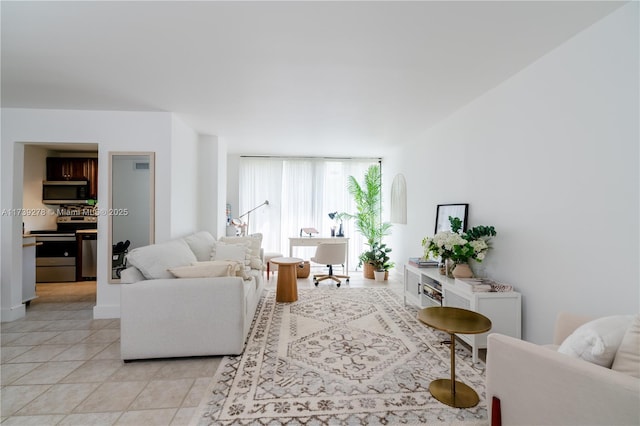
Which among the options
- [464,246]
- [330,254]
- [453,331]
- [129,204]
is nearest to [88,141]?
[129,204]

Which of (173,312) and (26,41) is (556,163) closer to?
(173,312)

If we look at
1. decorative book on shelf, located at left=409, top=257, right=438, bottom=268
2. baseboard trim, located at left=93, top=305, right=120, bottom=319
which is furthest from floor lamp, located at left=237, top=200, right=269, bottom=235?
decorative book on shelf, located at left=409, top=257, right=438, bottom=268

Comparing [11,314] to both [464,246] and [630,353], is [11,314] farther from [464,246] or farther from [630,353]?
[630,353]

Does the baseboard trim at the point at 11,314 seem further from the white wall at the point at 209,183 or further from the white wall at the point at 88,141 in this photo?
the white wall at the point at 209,183

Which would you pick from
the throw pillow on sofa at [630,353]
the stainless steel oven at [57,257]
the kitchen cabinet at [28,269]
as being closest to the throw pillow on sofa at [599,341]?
the throw pillow on sofa at [630,353]

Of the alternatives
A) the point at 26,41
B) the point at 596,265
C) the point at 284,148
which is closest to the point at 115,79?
the point at 26,41

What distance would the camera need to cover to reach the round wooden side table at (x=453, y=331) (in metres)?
1.90

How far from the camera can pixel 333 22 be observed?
1.93 m

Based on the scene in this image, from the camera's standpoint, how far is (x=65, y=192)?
5.36m

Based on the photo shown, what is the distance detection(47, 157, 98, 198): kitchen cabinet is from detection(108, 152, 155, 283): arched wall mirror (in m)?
2.50

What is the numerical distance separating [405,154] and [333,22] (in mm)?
3871

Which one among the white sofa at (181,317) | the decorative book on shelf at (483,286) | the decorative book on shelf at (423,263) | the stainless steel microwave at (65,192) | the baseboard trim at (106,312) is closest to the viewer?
the white sofa at (181,317)

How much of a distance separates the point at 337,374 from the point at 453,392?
827 mm

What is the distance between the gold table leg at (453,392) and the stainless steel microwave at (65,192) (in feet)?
20.7
